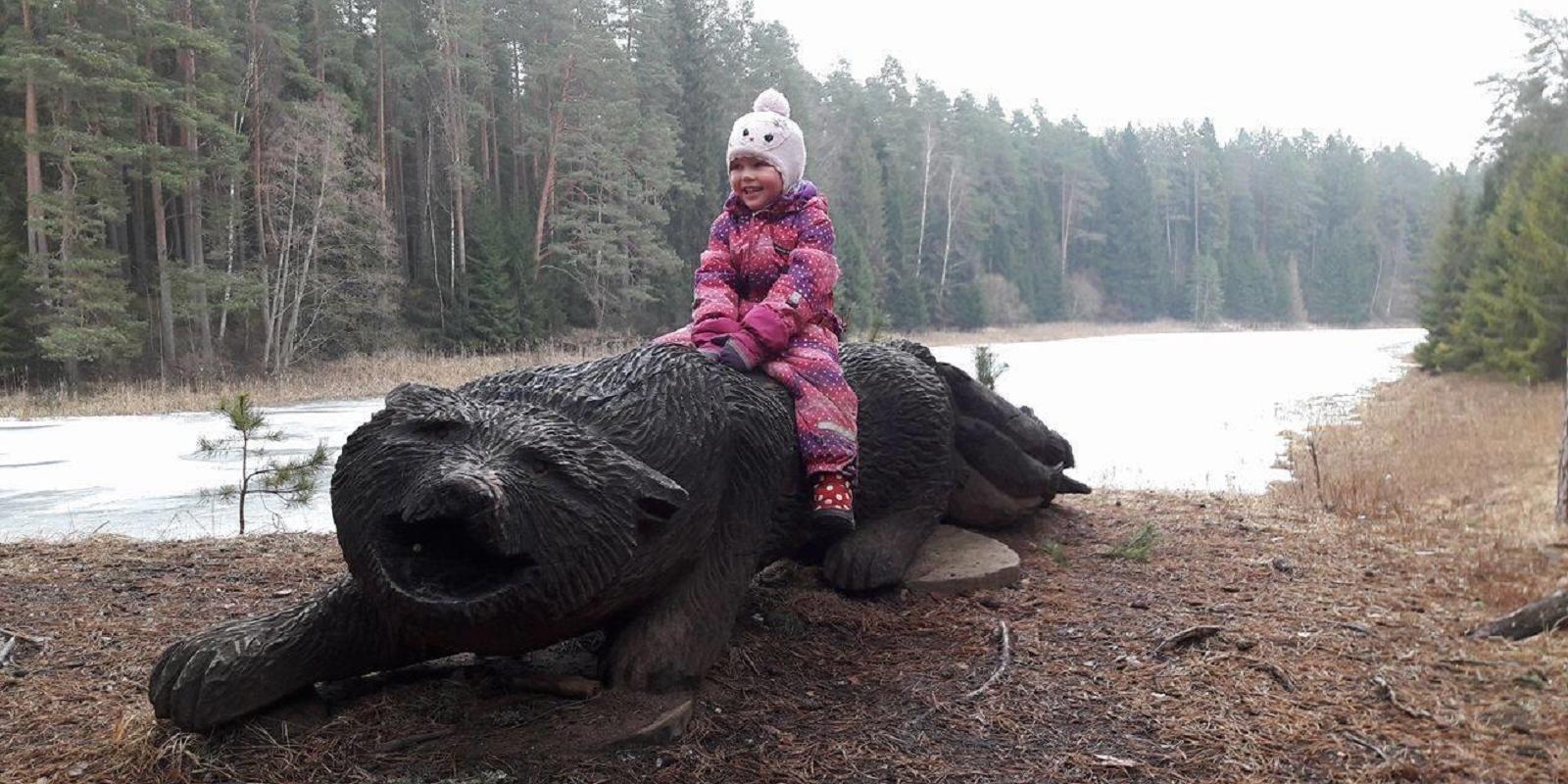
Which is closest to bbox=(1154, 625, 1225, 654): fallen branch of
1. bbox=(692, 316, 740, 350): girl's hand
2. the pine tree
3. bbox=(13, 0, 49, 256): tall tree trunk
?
bbox=(692, 316, 740, 350): girl's hand

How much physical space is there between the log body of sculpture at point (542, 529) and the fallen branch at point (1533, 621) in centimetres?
245

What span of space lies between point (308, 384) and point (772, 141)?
16244mm

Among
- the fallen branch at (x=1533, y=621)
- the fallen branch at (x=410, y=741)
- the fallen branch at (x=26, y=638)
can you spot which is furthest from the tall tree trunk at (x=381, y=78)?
the fallen branch at (x=1533, y=621)

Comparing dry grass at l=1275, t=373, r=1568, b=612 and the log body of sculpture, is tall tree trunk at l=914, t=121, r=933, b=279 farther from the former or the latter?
the log body of sculpture

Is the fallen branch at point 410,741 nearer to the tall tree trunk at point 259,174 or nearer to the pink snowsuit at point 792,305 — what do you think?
the pink snowsuit at point 792,305

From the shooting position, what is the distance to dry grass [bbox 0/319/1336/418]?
41.4 ft

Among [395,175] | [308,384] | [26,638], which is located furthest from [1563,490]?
[395,175]

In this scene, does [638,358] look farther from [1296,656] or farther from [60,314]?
[60,314]

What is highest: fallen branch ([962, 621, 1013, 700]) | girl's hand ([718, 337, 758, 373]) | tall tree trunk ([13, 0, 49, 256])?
tall tree trunk ([13, 0, 49, 256])

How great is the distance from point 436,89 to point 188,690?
994 inches

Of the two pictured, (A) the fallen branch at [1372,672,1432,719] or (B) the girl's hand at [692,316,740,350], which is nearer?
(A) the fallen branch at [1372,672,1432,719]

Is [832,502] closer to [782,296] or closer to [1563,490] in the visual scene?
[782,296]

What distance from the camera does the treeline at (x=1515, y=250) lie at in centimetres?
1509

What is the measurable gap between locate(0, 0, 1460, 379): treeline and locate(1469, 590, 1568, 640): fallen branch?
406cm
